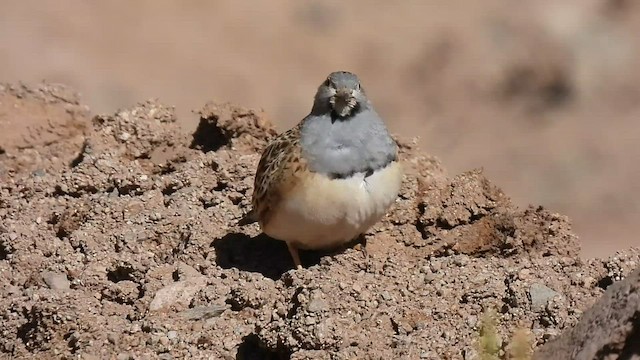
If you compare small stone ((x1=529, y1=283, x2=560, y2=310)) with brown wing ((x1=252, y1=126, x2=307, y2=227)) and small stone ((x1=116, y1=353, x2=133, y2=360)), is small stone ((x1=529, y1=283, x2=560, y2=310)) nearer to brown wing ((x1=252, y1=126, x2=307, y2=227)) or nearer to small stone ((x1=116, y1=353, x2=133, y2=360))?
brown wing ((x1=252, y1=126, x2=307, y2=227))

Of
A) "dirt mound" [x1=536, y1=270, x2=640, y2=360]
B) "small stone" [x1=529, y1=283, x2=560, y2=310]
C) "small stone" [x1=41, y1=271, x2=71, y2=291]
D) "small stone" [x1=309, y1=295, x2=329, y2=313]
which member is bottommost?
"dirt mound" [x1=536, y1=270, x2=640, y2=360]

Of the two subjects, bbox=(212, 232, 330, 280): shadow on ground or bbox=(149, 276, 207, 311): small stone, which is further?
bbox=(212, 232, 330, 280): shadow on ground

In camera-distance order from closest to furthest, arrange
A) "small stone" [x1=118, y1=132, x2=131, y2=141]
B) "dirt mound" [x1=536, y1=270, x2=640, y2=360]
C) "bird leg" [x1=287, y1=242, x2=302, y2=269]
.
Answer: "dirt mound" [x1=536, y1=270, x2=640, y2=360]
"bird leg" [x1=287, y1=242, x2=302, y2=269]
"small stone" [x1=118, y1=132, x2=131, y2=141]

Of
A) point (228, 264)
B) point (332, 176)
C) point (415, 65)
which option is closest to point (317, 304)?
point (332, 176)

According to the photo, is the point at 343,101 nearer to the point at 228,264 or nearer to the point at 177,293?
the point at 228,264

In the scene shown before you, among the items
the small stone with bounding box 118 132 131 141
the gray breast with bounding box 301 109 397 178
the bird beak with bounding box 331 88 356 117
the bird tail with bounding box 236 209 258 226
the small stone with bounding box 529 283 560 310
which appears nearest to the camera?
the small stone with bounding box 529 283 560 310

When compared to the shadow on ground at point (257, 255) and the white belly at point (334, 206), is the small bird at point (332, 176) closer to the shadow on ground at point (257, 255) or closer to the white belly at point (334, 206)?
the white belly at point (334, 206)

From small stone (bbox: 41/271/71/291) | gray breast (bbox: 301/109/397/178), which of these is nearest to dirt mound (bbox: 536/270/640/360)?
gray breast (bbox: 301/109/397/178)
